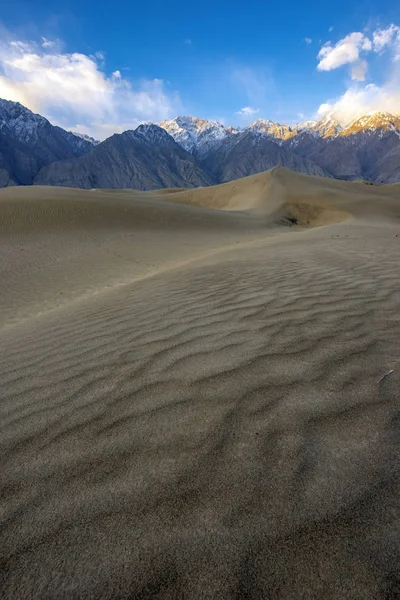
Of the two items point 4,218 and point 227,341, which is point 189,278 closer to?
point 227,341

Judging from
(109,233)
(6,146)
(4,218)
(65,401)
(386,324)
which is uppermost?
(6,146)

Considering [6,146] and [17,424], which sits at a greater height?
[6,146]

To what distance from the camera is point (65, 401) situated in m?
2.17

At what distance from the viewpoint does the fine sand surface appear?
107 cm

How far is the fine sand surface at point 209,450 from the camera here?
42.0 inches

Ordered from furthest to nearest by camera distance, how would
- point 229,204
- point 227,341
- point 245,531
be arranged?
point 229,204 → point 227,341 → point 245,531

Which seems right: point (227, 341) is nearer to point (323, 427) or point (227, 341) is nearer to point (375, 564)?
point (323, 427)

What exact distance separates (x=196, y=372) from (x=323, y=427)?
3.01 feet

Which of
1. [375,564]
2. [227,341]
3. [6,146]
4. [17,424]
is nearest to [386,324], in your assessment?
A: [227,341]

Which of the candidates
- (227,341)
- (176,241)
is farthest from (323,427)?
(176,241)

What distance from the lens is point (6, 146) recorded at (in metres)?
200

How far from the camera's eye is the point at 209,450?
1575 millimetres

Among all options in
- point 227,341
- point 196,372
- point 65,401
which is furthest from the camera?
point 227,341

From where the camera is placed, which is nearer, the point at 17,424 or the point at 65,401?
the point at 17,424
